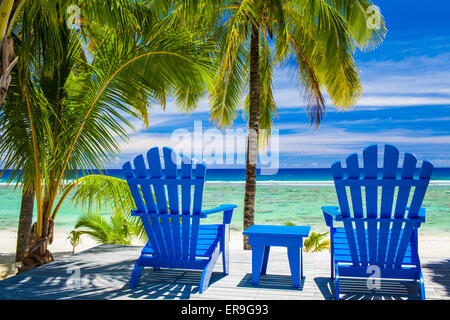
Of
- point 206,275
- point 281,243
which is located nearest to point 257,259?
point 281,243

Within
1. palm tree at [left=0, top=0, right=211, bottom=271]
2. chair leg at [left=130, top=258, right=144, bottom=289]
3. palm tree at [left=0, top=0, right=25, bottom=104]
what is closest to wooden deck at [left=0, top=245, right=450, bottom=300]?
chair leg at [left=130, top=258, right=144, bottom=289]

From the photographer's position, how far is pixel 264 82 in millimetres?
8609

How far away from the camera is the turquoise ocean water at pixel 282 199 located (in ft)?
57.9

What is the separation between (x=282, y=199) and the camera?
25.4m

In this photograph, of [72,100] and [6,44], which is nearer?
[6,44]

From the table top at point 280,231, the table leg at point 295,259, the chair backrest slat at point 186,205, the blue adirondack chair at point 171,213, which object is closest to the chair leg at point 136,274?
the blue adirondack chair at point 171,213

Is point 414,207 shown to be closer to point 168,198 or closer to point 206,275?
point 206,275

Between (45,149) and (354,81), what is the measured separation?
200 inches

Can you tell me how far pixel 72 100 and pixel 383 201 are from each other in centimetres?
337

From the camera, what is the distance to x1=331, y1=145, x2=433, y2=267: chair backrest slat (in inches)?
115

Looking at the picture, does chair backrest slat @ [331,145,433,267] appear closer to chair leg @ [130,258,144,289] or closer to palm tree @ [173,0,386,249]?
chair leg @ [130,258,144,289]

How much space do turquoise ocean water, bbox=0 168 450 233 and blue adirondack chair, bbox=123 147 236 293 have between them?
19.3ft

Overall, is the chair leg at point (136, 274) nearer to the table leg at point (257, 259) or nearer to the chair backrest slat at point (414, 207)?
the table leg at point (257, 259)

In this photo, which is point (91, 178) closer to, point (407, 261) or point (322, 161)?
point (407, 261)
